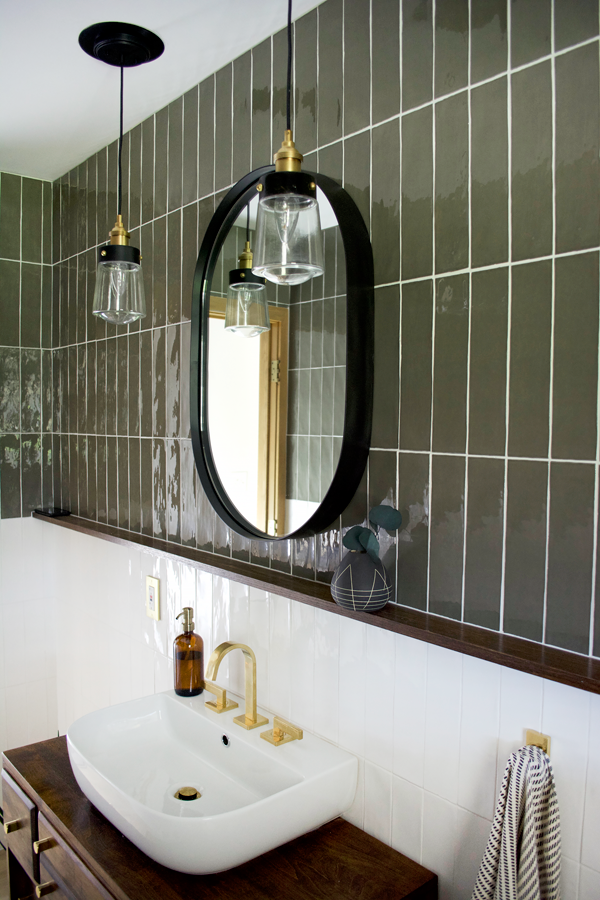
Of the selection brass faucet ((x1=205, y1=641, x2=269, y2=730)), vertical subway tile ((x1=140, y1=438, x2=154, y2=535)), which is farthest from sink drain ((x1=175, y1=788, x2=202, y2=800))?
vertical subway tile ((x1=140, y1=438, x2=154, y2=535))

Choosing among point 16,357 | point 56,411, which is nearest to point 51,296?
point 16,357

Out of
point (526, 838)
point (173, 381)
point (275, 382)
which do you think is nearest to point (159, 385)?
point (173, 381)

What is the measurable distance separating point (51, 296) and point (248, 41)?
1388 millimetres

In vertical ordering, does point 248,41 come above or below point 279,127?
above

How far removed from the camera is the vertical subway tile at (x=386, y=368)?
4.03 ft

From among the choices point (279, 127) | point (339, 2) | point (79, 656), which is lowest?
point (79, 656)

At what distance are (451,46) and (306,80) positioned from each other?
1.31 feet

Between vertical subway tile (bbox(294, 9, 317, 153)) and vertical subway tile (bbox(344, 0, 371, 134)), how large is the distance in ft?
0.32

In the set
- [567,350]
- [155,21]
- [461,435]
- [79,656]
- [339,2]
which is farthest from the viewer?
[79,656]

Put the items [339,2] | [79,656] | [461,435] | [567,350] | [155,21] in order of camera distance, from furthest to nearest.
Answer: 1. [79,656]
2. [155,21]
3. [339,2]
4. [461,435]
5. [567,350]

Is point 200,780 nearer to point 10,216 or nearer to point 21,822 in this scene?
point 21,822

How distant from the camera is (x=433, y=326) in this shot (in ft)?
3.80

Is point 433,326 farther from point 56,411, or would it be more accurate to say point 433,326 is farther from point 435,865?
point 56,411

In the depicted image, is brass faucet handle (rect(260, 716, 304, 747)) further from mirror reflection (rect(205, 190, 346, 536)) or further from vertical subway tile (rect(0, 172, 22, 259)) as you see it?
vertical subway tile (rect(0, 172, 22, 259))
